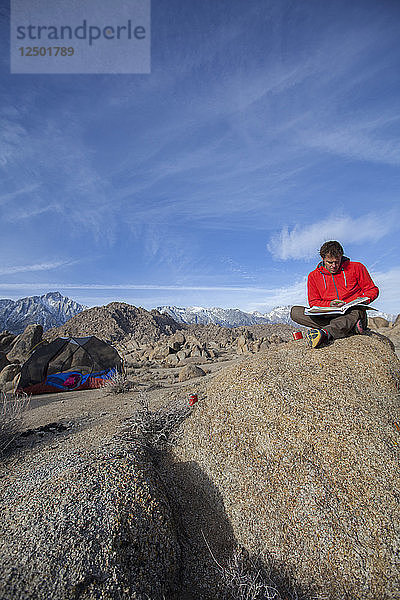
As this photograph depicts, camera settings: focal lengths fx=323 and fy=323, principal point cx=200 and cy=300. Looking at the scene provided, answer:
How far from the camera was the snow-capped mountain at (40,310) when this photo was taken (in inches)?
4744

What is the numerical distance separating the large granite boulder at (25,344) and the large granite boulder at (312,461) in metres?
15.4

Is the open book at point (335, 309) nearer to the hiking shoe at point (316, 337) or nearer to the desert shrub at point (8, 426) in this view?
the hiking shoe at point (316, 337)

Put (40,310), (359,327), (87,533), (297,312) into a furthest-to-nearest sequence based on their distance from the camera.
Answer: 1. (40,310)
2. (297,312)
3. (359,327)
4. (87,533)

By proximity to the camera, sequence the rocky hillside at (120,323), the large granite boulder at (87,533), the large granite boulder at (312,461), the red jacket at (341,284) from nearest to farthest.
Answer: the large granite boulder at (87,533), the large granite boulder at (312,461), the red jacket at (341,284), the rocky hillside at (120,323)

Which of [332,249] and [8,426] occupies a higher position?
[332,249]

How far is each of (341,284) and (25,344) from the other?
716 inches

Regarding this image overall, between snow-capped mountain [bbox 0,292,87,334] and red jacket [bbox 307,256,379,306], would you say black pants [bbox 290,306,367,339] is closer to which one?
red jacket [bbox 307,256,379,306]

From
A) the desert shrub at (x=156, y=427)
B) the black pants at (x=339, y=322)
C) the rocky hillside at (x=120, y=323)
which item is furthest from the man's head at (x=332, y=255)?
the rocky hillside at (x=120, y=323)

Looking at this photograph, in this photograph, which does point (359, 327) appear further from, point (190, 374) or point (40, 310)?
point (40, 310)

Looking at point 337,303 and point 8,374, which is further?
point 8,374

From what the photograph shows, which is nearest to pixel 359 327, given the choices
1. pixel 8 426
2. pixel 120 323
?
pixel 8 426

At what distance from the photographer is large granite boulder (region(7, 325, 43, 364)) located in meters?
16.2

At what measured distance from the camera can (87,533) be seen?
5.77 ft

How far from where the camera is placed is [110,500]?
6.44ft
